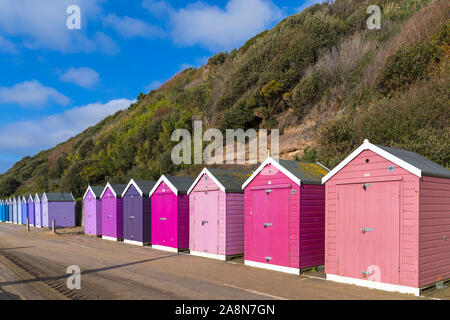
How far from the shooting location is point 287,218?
11.1 meters

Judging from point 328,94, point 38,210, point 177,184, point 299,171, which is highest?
point 328,94

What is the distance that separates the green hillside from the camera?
53.4ft

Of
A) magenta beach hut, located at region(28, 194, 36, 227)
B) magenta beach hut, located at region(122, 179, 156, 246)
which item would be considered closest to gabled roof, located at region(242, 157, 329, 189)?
magenta beach hut, located at region(122, 179, 156, 246)

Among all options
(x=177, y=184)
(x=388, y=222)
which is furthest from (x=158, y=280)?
(x=177, y=184)

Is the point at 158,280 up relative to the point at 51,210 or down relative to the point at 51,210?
up

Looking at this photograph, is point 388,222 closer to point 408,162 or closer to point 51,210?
point 408,162

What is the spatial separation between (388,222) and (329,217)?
1627mm

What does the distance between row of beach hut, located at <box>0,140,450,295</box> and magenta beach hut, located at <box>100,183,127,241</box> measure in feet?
13.6

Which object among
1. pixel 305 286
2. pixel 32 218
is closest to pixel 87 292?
pixel 305 286

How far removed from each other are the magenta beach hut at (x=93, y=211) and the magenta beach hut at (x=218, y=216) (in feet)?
33.5

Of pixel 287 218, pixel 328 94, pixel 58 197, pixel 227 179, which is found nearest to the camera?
pixel 287 218

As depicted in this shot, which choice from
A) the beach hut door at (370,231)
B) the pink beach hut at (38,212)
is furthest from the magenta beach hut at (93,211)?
the beach hut door at (370,231)

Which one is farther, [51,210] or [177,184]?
[51,210]

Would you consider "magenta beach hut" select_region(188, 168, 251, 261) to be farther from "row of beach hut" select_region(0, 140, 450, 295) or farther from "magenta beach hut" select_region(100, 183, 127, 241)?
"magenta beach hut" select_region(100, 183, 127, 241)
